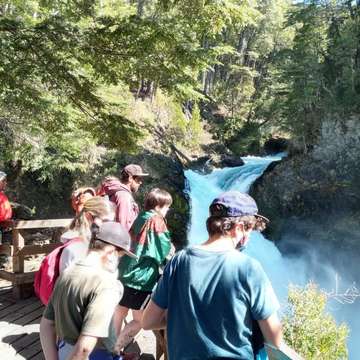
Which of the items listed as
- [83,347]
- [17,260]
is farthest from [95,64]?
[83,347]

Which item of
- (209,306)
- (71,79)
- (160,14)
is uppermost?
(160,14)

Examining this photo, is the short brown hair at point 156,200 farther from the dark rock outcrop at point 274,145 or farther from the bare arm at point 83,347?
the dark rock outcrop at point 274,145

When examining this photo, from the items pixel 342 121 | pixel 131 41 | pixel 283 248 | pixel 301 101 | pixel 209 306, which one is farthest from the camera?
pixel 301 101

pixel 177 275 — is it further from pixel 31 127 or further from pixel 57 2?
pixel 31 127

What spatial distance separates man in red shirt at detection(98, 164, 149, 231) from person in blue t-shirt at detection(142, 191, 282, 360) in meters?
2.36

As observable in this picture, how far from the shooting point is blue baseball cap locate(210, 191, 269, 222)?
2.21 m

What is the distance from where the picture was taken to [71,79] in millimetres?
6879

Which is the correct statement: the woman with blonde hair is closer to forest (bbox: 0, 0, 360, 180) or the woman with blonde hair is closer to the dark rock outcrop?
forest (bbox: 0, 0, 360, 180)

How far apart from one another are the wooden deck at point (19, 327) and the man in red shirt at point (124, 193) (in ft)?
5.88

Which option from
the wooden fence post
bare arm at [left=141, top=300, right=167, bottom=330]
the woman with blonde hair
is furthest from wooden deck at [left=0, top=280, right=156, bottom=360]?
bare arm at [left=141, top=300, right=167, bottom=330]

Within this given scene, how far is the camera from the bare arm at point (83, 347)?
2271mm

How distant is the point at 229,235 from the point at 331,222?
18320 millimetres

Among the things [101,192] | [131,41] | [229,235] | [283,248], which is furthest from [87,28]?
[283,248]

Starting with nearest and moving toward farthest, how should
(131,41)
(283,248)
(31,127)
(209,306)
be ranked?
(209,306), (131,41), (31,127), (283,248)
